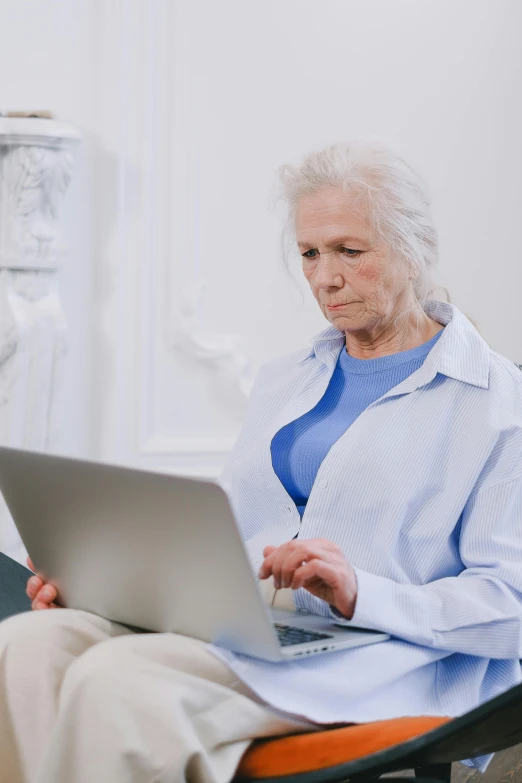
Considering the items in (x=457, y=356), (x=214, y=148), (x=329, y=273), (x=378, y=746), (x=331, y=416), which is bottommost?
(x=378, y=746)

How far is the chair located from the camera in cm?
112

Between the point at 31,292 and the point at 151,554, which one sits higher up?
the point at 31,292

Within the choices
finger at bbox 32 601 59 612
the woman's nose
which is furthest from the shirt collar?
finger at bbox 32 601 59 612

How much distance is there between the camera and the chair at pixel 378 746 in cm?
112

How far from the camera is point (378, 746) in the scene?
1.15 metres

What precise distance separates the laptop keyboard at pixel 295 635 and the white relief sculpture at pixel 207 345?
5.24 feet

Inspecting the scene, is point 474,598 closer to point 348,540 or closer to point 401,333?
Answer: point 348,540

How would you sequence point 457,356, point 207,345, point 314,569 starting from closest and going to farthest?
point 314,569, point 457,356, point 207,345

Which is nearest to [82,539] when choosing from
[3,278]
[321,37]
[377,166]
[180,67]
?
[377,166]

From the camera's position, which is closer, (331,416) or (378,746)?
(378,746)

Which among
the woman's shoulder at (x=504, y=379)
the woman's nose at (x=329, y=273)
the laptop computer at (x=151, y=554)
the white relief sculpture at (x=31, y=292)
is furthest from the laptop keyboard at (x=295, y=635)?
the white relief sculpture at (x=31, y=292)

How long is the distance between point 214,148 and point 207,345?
523mm

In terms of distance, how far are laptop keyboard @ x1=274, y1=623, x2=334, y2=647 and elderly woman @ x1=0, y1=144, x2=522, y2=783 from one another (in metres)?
0.03

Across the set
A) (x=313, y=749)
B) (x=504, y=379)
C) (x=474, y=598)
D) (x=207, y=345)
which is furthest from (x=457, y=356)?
(x=207, y=345)
